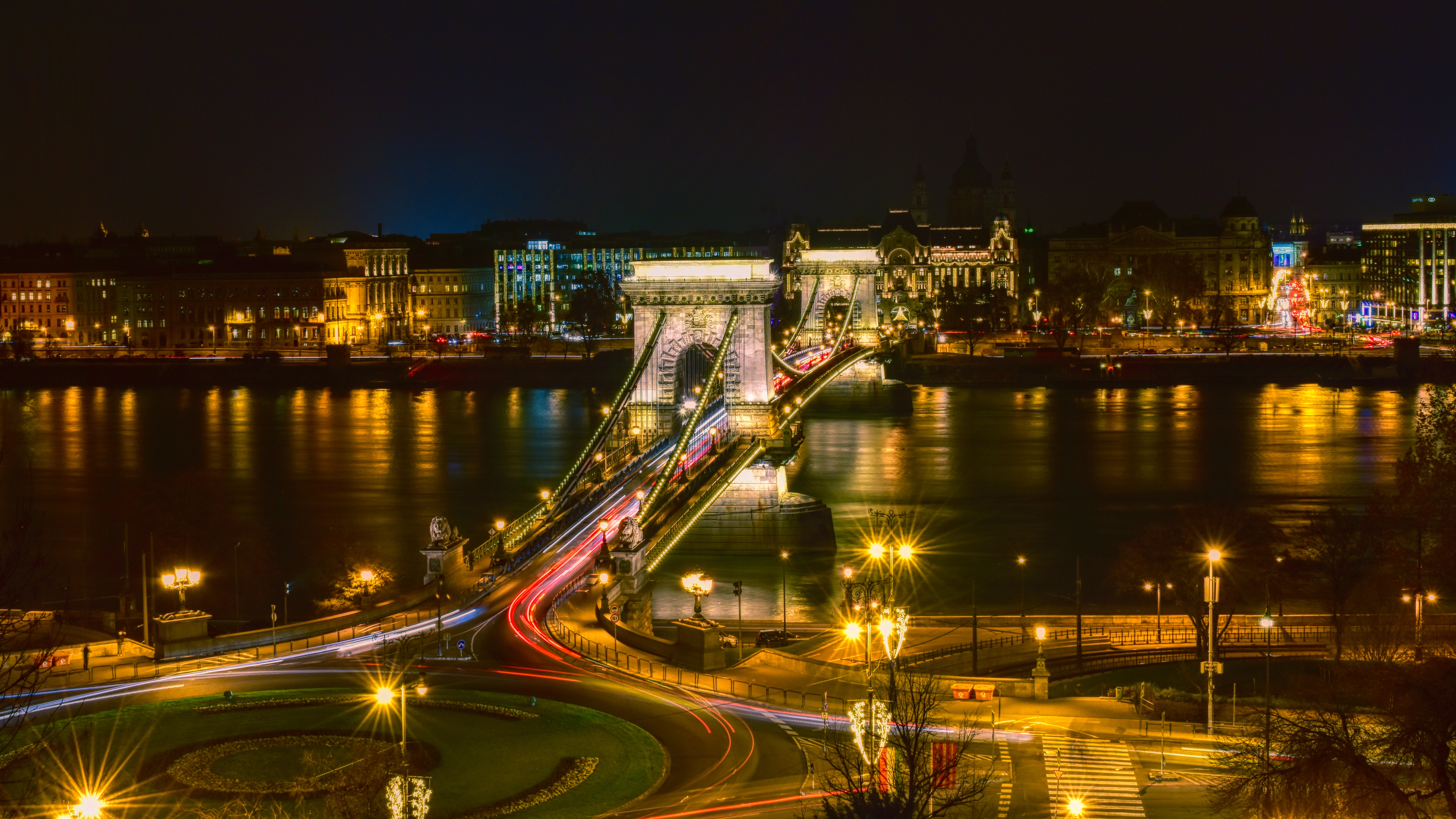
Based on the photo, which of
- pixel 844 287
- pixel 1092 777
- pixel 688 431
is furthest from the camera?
pixel 844 287

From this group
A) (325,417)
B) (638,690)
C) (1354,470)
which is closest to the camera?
(638,690)

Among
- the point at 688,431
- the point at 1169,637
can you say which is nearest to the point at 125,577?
the point at 688,431

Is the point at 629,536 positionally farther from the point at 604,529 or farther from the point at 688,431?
the point at 688,431

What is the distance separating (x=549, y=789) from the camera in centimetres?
1303

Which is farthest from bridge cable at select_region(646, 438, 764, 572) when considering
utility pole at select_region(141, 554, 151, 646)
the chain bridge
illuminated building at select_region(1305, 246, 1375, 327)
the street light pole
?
illuminated building at select_region(1305, 246, 1375, 327)

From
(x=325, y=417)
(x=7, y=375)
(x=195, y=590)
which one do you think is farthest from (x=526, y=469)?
(x=7, y=375)

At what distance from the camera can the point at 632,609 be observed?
20.7 meters

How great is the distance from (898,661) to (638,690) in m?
3.47

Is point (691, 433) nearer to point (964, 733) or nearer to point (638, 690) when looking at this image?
point (638, 690)

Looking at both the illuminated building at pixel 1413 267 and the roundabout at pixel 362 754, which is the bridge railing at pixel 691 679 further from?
the illuminated building at pixel 1413 267

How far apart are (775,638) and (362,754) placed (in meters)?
7.92

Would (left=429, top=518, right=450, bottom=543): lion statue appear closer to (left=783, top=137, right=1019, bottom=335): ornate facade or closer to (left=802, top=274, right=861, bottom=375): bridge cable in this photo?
(left=802, top=274, right=861, bottom=375): bridge cable

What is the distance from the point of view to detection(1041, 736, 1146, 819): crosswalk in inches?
498

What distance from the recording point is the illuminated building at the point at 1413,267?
87.6 meters
